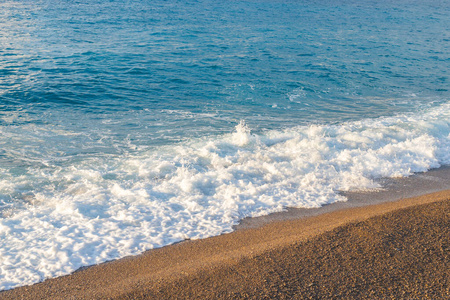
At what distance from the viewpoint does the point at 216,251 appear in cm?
502

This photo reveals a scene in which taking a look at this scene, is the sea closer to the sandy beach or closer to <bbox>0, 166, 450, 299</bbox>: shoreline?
<bbox>0, 166, 450, 299</bbox>: shoreline

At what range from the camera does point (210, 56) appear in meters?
19.6

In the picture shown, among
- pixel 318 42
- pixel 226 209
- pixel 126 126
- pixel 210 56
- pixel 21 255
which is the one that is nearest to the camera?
pixel 21 255

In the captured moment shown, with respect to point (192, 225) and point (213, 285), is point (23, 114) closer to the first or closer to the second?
point (192, 225)

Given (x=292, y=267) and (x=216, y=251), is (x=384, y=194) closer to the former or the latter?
(x=292, y=267)

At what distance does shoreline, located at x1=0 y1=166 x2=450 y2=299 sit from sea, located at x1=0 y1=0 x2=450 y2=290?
204 mm

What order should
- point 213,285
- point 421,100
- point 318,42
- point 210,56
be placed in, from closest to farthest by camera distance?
point 213,285
point 421,100
point 210,56
point 318,42

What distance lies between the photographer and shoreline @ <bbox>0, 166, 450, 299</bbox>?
13.9 ft

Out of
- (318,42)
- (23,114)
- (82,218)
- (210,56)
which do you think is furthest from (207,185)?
(318,42)

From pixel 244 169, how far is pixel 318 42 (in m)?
19.1

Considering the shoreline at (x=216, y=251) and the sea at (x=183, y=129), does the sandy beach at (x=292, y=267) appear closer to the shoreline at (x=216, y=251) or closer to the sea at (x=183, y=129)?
the shoreline at (x=216, y=251)

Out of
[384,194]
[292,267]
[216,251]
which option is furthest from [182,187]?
[384,194]

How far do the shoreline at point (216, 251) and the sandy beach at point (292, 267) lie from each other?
0.5 inches


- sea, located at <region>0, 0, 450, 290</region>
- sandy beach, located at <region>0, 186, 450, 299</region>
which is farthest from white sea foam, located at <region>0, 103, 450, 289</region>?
sandy beach, located at <region>0, 186, 450, 299</region>
